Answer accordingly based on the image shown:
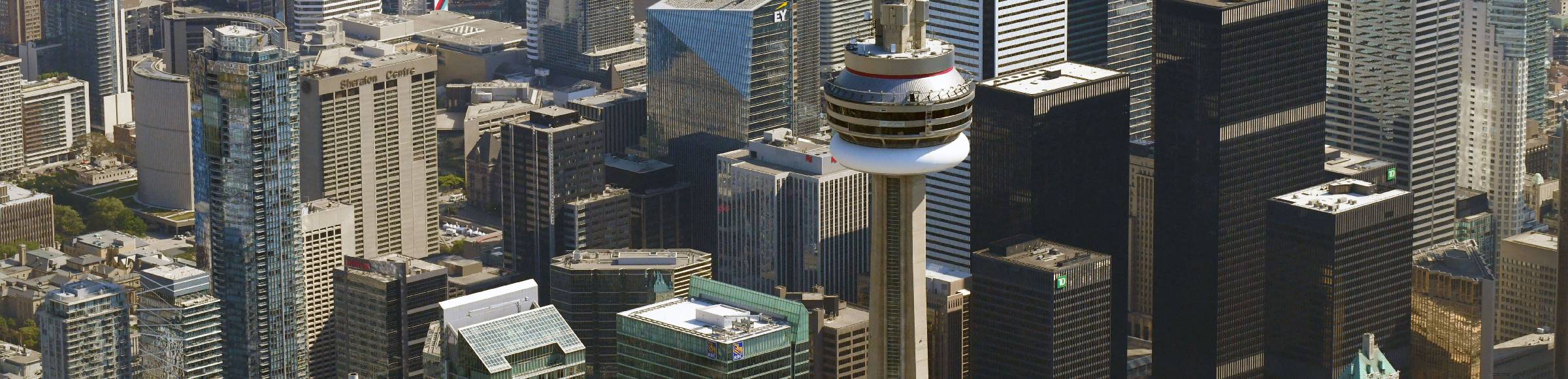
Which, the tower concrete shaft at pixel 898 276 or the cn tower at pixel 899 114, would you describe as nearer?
the cn tower at pixel 899 114

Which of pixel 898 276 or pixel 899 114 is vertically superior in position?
pixel 899 114

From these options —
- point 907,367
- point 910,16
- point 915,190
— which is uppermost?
point 910,16

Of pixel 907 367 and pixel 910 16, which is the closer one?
pixel 910 16

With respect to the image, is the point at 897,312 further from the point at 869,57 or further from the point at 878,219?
the point at 869,57

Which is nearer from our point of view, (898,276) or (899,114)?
(899,114)

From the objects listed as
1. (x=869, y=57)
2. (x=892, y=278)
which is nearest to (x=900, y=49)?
(x=869, y=57)
